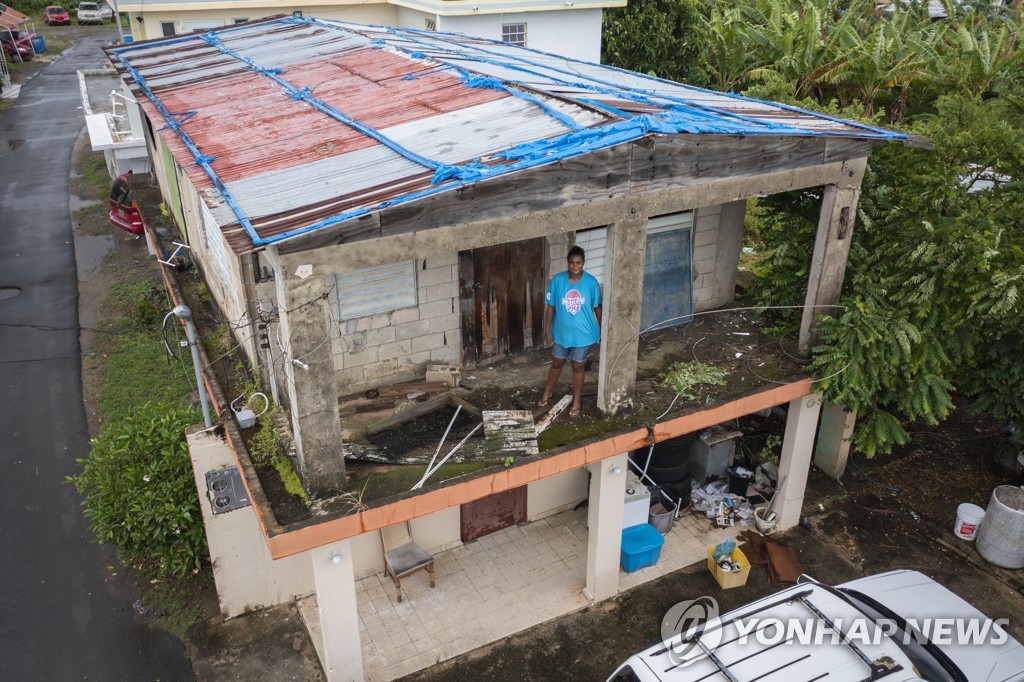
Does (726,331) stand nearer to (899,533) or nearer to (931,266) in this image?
(931,266)

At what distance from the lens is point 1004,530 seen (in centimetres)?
1127

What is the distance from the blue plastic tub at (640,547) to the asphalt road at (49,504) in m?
6.21

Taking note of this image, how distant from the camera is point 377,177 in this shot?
7.68 meters

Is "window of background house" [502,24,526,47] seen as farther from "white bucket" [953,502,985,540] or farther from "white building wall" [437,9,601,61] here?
"white bucket" [953,502,985,540]

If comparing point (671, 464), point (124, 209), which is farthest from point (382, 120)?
point (124, 209)

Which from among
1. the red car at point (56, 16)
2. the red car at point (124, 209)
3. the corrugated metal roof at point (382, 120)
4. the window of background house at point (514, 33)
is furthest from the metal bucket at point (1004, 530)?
the red car at point (56, 16)

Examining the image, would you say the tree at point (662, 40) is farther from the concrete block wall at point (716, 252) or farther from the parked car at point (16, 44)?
the parked car at point (16, 44)

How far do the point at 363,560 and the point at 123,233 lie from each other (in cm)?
1879

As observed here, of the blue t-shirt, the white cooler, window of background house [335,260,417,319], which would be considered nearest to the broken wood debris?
the blue t-shirt

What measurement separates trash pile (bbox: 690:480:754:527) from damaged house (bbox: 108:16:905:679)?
666 millimetres

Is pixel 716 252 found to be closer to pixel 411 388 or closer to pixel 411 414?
pixel 411 388

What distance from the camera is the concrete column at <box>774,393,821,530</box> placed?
1116 centimetres

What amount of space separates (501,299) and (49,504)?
905 centimetres

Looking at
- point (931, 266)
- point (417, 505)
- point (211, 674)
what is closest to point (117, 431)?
point (211, 674)
